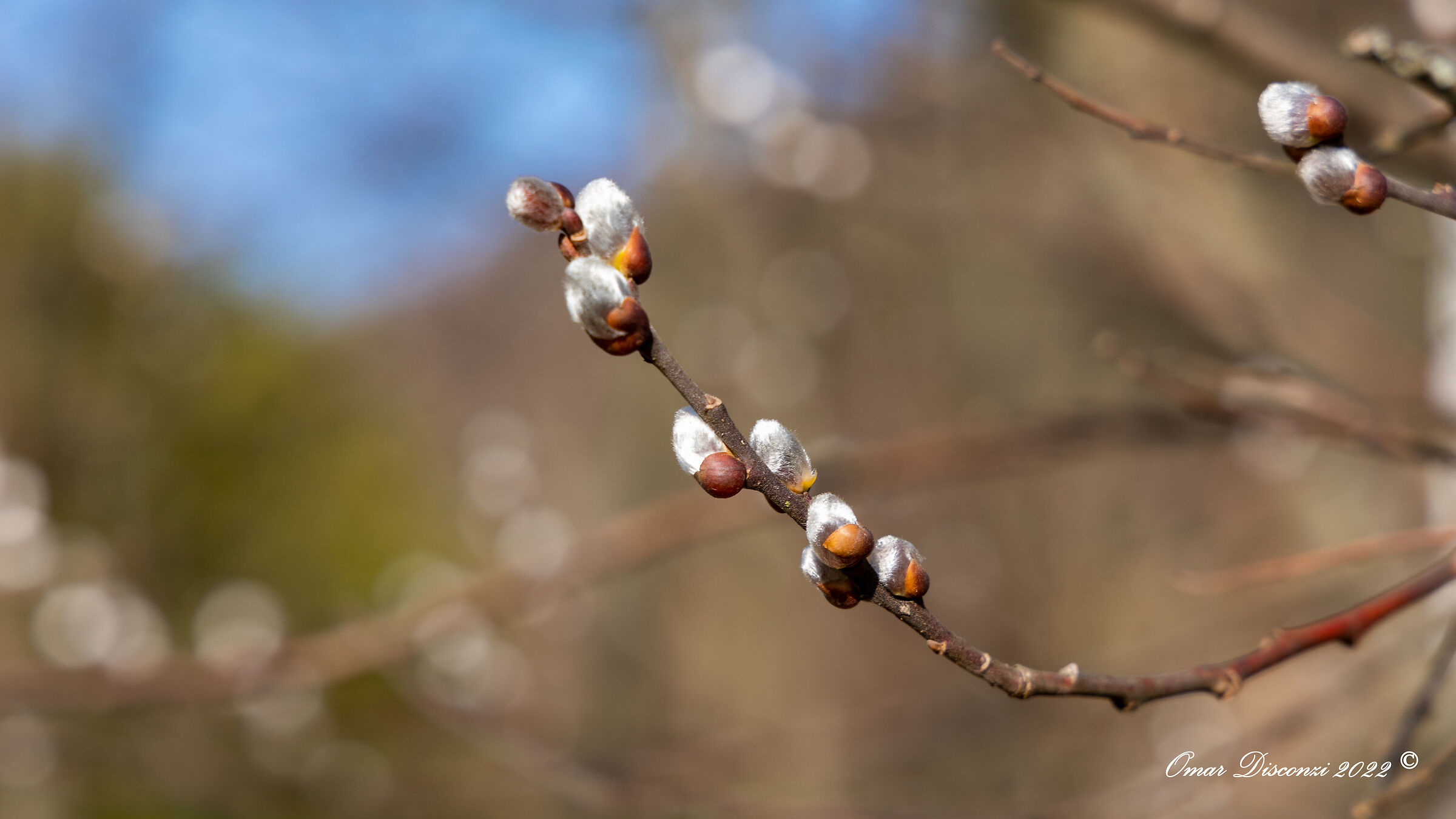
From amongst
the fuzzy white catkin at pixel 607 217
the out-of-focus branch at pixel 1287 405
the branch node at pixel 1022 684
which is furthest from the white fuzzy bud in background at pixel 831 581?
the out-of-focus branch at pixel 1287 405

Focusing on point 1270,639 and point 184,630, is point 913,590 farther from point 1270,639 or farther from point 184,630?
point 184,630

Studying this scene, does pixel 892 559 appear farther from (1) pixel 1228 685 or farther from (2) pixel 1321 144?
(2) pixel 1321 144

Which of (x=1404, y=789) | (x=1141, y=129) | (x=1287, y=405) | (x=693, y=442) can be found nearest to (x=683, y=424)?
(x=693, y=442)

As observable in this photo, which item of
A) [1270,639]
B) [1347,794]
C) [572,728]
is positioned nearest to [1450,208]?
[1270,639]

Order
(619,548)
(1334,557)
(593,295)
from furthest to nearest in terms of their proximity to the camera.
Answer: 1. (619,548)
2. (1334,557)
3. (593,295)

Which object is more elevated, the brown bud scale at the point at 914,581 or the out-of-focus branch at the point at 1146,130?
the out-of-focus branch at the point at 1146,130

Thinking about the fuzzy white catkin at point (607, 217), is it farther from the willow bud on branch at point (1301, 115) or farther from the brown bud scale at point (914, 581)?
the willow bud on branch at point (1301, 115)
